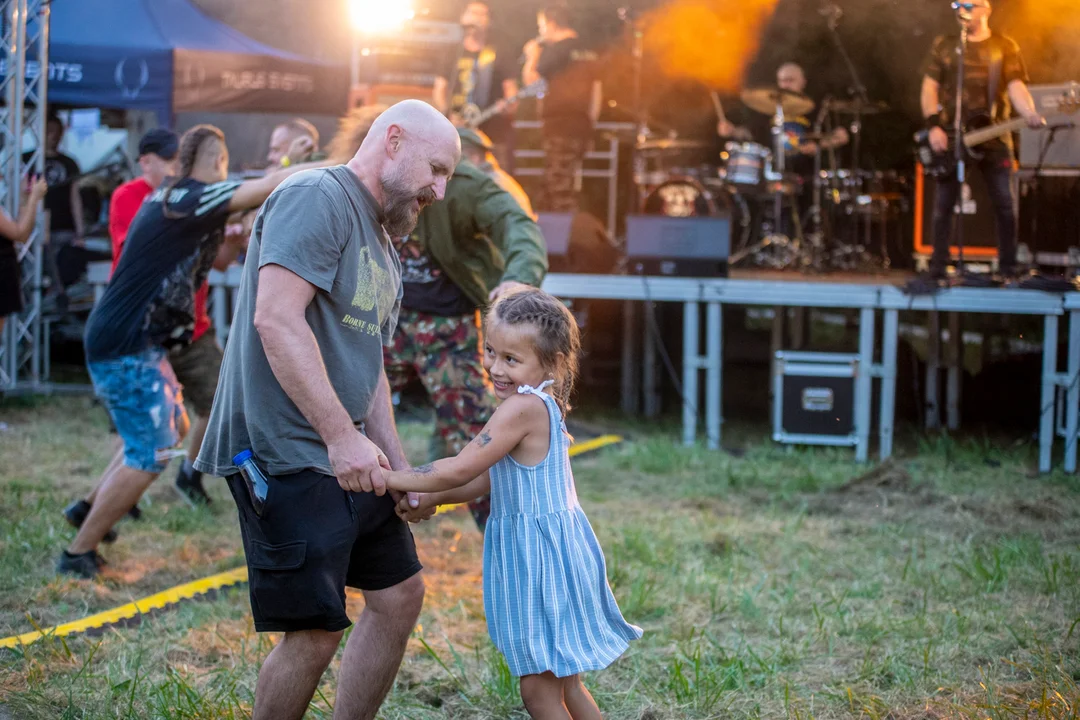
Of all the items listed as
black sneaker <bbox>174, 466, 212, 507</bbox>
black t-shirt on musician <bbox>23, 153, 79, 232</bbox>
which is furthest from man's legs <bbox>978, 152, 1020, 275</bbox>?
black t-shirt on musician <bbox>23, 153, 79, 232</bbox>

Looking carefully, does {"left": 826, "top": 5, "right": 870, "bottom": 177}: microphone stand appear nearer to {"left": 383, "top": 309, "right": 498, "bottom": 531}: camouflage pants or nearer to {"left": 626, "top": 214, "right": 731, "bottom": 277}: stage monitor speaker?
{"left": 626, "top": 214, "right": 731, "bottom": 277}: stage monitor speaker

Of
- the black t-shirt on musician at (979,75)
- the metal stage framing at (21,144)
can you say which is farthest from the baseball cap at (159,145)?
the black t-shirt on musician at (979,75)

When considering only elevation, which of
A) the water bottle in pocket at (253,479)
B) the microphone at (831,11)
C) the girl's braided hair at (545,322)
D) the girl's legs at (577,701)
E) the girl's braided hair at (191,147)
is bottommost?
the girl's legs at (577,701)

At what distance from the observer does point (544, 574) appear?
2.44m

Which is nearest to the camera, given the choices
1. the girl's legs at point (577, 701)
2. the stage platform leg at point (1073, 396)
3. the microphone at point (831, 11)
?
the girl's legs at point (577, 701)

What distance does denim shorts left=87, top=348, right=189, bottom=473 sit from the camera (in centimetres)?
435

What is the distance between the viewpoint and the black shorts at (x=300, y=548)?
235 centimetres

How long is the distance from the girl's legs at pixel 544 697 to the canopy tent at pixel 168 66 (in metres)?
9.03

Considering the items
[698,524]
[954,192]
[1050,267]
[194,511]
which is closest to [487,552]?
[698,524]

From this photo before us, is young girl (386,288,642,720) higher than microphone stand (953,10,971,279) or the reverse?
the reverse

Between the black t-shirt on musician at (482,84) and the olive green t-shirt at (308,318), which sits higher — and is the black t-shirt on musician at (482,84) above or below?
above

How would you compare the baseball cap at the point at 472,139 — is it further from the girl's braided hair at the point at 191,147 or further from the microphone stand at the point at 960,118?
the microphone stand at the point at 960,118

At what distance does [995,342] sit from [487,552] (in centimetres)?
1062

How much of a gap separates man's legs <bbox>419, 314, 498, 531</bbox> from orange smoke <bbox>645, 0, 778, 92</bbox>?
24.8 ft
